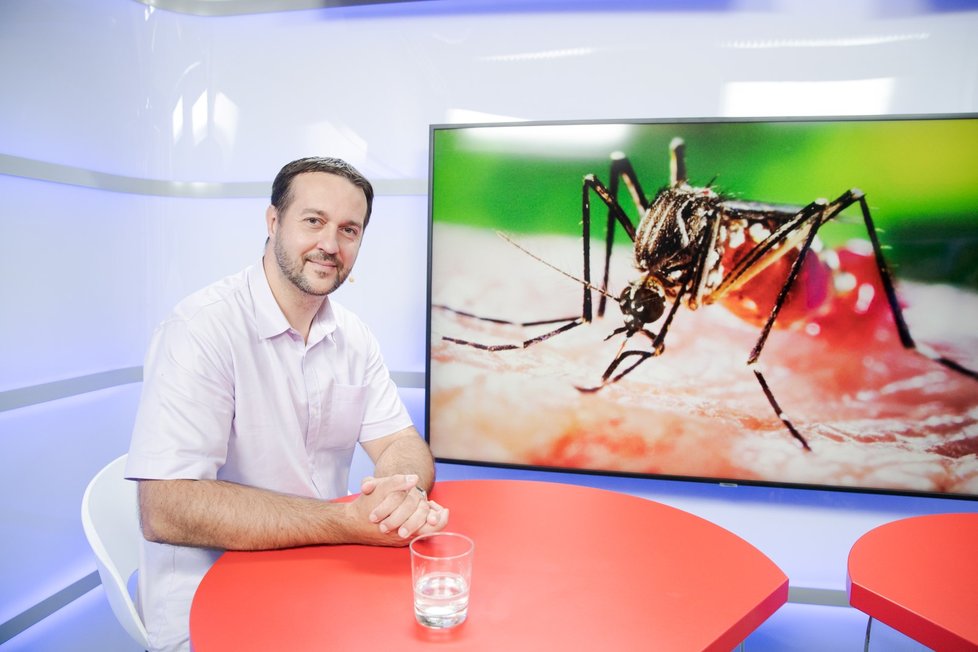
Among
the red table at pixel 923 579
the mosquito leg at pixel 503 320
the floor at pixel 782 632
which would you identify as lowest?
the floor at pixel 782 632

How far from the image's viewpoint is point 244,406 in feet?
5.01

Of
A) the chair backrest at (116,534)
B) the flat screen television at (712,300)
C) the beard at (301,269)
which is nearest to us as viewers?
the chair backrest at (116,534)

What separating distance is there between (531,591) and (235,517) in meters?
0.62

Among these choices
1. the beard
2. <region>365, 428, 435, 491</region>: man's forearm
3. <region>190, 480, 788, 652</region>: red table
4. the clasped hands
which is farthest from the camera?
the beard

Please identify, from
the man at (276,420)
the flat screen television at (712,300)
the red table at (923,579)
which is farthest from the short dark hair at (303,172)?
the red table at (923,579)

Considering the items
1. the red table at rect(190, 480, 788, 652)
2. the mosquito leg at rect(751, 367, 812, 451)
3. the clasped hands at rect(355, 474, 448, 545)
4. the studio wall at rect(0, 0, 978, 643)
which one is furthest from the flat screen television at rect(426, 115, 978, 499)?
the clasped hands at rect(355, 474, 448, 545)

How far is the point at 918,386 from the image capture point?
193 centimetres

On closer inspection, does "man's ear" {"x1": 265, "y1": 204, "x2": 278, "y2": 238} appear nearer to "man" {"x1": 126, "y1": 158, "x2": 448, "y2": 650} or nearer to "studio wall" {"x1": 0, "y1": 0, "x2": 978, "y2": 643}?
"man" {"x1": 126, "y1": 158, "x2": 448, "y2": 650}

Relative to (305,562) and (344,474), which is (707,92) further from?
(305,562)

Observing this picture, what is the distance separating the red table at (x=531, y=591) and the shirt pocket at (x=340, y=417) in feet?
1.85

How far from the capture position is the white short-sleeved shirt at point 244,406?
1338 mm

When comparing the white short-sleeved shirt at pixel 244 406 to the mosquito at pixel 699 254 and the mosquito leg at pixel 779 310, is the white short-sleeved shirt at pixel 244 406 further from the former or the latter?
the mosquito leg at pixel 779 310

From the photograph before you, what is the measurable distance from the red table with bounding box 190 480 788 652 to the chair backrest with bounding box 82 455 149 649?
13.3 inches

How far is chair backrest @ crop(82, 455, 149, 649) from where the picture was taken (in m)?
1.25
